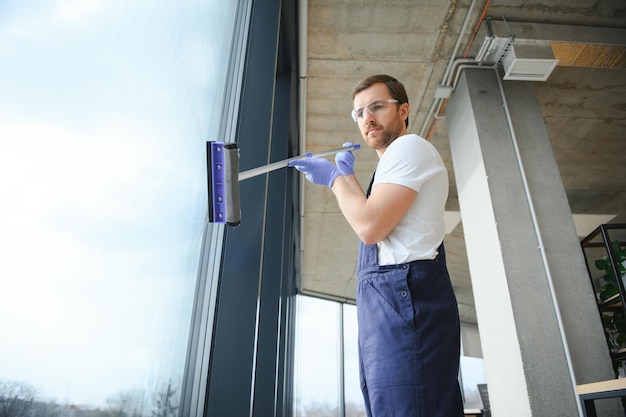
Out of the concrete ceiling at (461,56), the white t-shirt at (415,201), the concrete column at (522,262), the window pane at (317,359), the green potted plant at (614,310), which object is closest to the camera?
the white t-shirt at (415,201)

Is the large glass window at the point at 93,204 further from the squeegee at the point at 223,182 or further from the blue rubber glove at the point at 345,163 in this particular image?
the blue rubber glove at the point at 345,163

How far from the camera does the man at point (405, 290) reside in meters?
0.81

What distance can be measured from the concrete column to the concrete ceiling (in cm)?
35

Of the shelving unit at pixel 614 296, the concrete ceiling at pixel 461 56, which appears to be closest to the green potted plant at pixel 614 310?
the shelving unit at pixel 614 296

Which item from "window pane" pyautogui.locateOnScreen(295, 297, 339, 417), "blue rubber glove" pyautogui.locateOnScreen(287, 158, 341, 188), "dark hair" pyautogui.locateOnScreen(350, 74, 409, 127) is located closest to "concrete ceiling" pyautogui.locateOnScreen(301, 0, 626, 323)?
"dark hair" pyautogui.locateOnScreen(350, 74, 409, 127)

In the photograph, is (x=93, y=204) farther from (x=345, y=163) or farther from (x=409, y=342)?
(x=345, y=163)

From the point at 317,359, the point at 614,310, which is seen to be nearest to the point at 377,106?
the point at 614,310

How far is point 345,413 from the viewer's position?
24.2 feet

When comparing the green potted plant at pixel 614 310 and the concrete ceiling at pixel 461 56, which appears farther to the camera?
the concrete ceiling at pixel 461 56

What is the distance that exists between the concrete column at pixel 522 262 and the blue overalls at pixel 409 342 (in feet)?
5.29

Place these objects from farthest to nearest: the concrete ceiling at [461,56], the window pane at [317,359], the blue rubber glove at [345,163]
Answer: the window pane at [317,359]
the concrete ceiling at [461,56]
the blue rubber glove at [345,163]

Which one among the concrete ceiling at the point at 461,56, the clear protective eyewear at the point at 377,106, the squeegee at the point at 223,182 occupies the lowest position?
the squeegee at the point at 223,182

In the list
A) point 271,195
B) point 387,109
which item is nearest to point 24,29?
point 387,109

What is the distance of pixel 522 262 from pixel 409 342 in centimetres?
189
